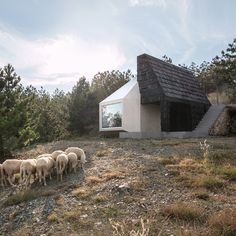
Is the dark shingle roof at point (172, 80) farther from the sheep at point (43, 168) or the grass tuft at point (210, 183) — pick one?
the grass tuft at point (210, 183)

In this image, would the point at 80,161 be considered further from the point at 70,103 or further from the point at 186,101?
the point at 70,103

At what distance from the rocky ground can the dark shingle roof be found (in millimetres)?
13504

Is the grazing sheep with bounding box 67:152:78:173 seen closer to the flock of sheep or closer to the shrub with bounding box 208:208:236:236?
the flock of sheep

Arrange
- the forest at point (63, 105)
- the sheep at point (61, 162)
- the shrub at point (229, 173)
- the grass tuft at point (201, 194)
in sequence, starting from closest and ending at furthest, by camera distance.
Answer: the grass tuft at point (201, 194)
the shrub at point (229, 173)
the sheep at point (61, 162)
the forest at point (63, 105)

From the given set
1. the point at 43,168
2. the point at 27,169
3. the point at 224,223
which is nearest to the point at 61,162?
the point at 43,168

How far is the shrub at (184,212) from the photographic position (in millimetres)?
6453

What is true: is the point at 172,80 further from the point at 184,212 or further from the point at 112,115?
the point at 184,212

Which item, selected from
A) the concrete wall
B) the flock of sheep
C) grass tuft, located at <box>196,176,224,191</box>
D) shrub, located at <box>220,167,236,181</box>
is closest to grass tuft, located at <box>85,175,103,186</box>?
the flock of sheep

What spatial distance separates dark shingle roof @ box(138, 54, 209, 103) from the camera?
24.8 meters

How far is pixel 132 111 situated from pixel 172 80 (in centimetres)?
439

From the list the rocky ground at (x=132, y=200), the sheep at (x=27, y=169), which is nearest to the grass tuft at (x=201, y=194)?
the rocky ground at (x=132, y=200)

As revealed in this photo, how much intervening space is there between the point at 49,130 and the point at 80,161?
23814 mm

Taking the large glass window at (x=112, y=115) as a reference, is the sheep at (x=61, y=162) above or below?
below

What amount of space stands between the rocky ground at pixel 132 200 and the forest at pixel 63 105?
20.5 feet
